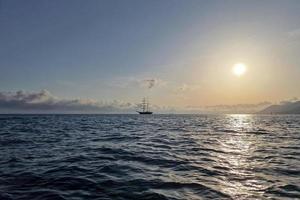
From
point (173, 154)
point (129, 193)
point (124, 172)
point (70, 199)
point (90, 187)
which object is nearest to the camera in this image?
point (70, 199)

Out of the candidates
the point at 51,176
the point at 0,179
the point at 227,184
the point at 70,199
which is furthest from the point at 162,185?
the point at 0,179

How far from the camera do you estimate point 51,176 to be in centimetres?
1355

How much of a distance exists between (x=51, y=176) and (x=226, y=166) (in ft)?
29.9

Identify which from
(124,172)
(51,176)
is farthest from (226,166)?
(51,176)

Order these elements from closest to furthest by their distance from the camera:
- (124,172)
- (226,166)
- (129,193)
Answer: (129,193) < (124,172) < (226,166)

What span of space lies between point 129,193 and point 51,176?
445cm

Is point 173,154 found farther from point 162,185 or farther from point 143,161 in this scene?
point 162,185

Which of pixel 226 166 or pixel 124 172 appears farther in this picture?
pixel 226 166

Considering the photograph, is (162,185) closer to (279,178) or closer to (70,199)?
(70,199)

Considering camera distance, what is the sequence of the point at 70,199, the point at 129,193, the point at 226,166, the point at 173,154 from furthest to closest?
the point at 173,154 < the point at 226,166 < the point at 129,193 < the point at 70,199

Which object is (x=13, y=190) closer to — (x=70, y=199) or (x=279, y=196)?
(x=70, y=199)

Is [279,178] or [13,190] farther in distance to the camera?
[279,178]

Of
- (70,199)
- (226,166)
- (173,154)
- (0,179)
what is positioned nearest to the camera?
(70,199)

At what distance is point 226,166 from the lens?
1673 cm
